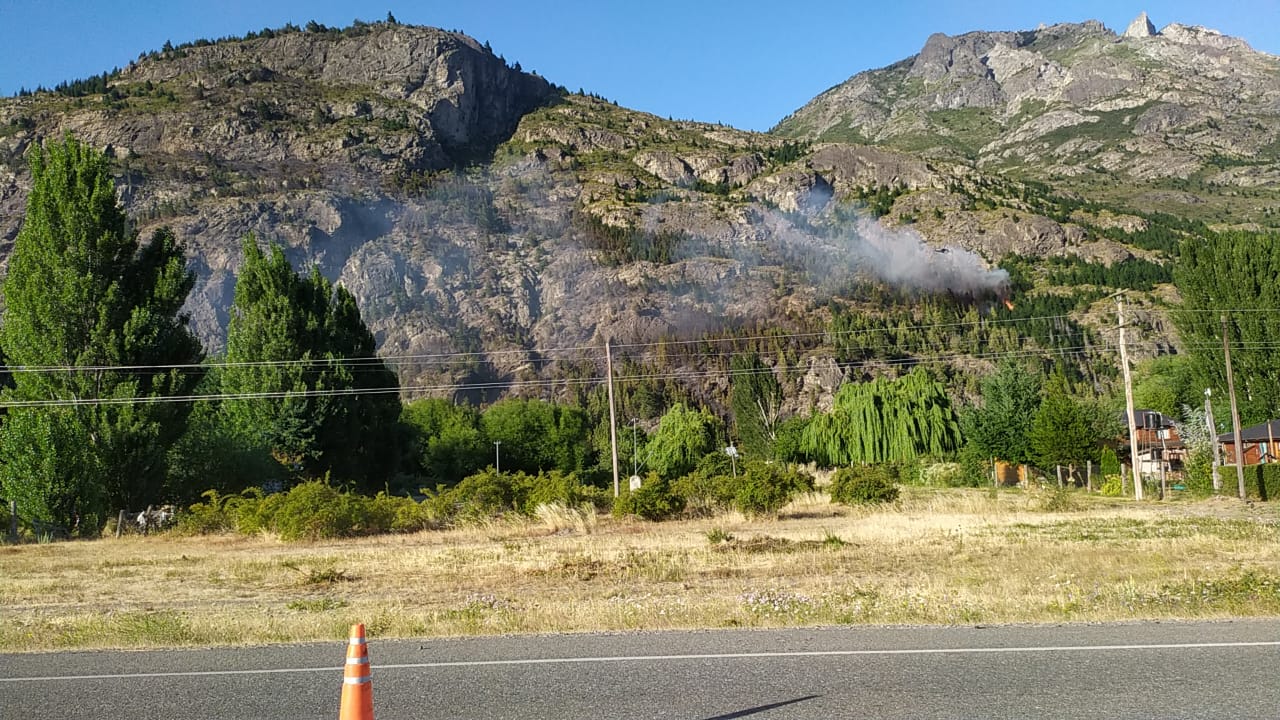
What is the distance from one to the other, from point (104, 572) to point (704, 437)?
61.3 m

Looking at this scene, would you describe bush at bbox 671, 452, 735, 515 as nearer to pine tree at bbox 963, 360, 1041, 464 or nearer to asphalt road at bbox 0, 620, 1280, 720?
asphalt road at bbox 0, 620, 1280, 720

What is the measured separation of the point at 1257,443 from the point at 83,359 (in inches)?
2709

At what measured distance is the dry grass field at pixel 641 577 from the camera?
36.6 ft

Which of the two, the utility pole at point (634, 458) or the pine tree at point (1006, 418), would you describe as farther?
the utility pole at point (634, 458)

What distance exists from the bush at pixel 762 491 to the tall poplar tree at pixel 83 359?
22.6 meters

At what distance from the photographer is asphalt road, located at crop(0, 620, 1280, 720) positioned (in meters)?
6.61

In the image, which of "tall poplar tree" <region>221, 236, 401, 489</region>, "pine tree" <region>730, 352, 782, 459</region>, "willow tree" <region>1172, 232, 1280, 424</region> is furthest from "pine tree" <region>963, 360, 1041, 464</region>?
"tall poplar tree" <region>221, 236, 401, 489</region>

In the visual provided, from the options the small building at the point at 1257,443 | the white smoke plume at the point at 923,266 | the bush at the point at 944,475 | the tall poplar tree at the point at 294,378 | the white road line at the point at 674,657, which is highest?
the white smoke plume at the point at 923,266

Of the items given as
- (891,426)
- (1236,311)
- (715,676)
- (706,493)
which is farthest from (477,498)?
(1236,311)

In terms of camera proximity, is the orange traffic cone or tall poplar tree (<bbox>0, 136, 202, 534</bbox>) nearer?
the orange traffic cone

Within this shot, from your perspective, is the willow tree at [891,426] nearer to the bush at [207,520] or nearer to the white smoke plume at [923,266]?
the bush at [207,520]

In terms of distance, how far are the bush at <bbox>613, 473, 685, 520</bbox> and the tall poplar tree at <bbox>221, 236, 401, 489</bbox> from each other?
19355mm

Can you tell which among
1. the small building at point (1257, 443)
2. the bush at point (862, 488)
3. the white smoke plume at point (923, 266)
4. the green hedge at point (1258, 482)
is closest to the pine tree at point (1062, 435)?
the small building at point (1257, 443)

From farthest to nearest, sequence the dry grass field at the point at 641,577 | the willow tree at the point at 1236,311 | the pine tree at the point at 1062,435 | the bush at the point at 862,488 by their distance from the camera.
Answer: the willow tree at the point at 1236,311
the pine tree at the point at 1062,435
the bush at the point at 862,488
the dry grass field at the point at 641,577
